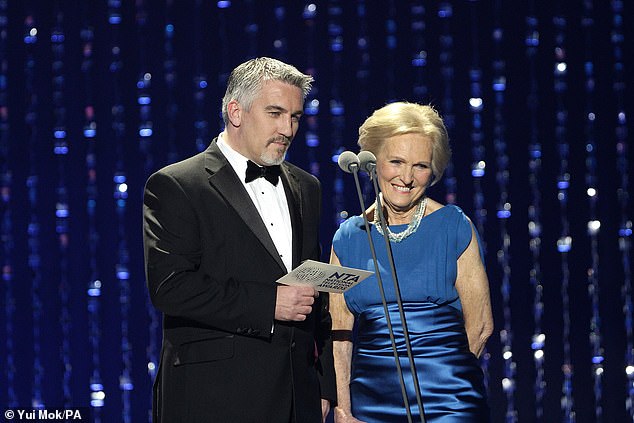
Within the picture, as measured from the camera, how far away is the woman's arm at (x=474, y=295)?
2.59 m

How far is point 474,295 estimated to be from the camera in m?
2.59

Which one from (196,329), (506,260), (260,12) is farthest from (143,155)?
(196,329)

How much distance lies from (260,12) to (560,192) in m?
1.56

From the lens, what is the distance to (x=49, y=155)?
4.14 m

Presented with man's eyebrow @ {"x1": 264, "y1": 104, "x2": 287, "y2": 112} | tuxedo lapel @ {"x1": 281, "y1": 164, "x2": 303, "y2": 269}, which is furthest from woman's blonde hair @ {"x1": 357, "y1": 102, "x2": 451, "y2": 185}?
man's eyebrow @ {"x1": 264, "y1": 104, "x2": 287, "y2": 112}

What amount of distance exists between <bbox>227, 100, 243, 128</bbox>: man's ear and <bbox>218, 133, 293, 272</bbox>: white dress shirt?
0.07m

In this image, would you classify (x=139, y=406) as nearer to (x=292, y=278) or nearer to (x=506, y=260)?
(x=506, y=260)

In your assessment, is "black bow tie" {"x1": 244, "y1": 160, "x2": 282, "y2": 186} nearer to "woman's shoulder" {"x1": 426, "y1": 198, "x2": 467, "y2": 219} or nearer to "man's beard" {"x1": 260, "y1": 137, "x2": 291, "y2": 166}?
"man's beard" {"x1": 260, "y1": 137, "x2": 291, "y2": 166}

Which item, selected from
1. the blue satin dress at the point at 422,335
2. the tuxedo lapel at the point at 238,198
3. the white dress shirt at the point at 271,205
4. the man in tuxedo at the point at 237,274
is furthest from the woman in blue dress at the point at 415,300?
the tuxedo lapel at the point at 238,198

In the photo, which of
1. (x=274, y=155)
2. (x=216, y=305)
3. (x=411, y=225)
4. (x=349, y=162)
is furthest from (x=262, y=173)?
(x=411, y=225)

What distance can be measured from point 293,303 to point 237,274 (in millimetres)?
161

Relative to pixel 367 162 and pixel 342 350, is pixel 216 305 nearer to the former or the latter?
pixel 367 162

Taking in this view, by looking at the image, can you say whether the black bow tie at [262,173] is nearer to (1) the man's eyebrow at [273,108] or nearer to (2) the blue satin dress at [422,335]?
(1) the man's eyebrow at [273,108]

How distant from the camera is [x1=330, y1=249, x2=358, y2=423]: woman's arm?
2607mm
